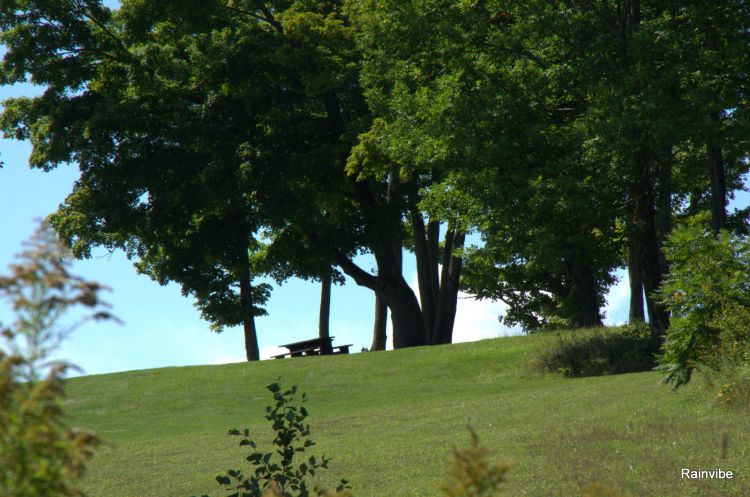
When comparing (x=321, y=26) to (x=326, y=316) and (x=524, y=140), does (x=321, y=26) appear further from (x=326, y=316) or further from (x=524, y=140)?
(x=326, y=316)

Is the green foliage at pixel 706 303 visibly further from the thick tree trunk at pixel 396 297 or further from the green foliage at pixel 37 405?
the thick tree trunk at pixel 396 297

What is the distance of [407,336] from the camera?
35219 mm

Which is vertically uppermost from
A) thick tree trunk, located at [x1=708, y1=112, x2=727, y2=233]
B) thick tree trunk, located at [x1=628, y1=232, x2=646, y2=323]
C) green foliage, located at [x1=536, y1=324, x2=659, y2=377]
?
thick tree trunk, located at [x1=708, y1=112, x2=727, y2=233]

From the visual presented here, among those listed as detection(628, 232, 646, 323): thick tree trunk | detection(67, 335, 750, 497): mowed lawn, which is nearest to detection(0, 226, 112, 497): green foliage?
detection(67, 335, 750, 497): mowed lawn

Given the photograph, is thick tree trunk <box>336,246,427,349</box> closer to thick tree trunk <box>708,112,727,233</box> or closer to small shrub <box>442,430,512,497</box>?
thick tree trunk <box>708,112,727,233</box>

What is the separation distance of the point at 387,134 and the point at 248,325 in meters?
13.0

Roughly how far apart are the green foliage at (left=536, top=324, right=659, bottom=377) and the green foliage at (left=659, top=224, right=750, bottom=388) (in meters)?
8.27

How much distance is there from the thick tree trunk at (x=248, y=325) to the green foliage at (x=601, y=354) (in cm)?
1531

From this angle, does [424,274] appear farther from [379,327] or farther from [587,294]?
[587,294]

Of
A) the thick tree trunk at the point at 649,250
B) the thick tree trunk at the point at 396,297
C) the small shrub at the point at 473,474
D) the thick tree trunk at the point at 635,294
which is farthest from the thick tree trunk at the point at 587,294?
the small shrub at the point at 473,474

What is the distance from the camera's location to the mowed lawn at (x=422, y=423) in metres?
10.3

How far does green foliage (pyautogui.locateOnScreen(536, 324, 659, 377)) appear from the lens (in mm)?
22672

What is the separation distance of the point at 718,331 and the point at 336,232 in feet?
69.5

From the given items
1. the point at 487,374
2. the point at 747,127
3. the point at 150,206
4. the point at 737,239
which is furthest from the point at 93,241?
the point at 737,239
